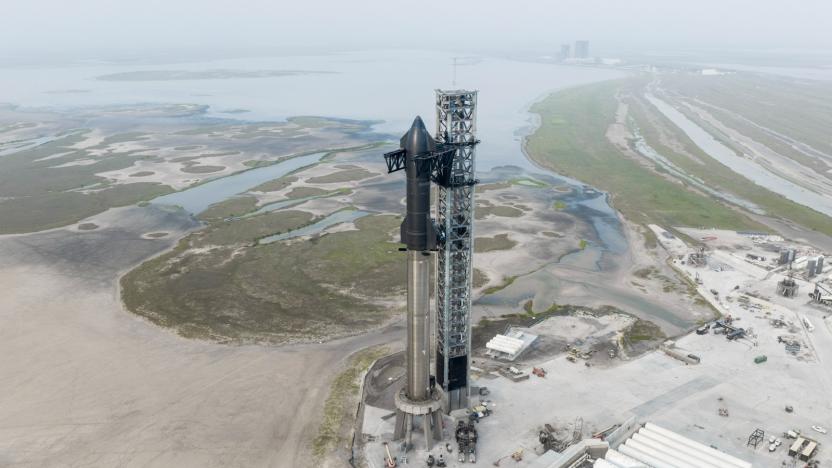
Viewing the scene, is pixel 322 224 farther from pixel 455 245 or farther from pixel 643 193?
pixel 643 193

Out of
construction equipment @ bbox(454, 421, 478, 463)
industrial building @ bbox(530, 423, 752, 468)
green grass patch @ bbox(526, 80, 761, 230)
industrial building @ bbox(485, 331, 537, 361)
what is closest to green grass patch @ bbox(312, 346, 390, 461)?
construction equipment @ bbox(454, 421, 478, 463)

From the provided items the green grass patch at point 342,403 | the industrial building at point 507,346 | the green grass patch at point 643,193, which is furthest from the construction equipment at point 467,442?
the green grass patch at point 643,193

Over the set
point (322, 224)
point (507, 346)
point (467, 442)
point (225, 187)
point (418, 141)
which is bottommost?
point (467, 442)

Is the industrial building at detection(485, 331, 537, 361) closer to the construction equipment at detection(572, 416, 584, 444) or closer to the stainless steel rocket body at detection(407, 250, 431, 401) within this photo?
the construction equipment at detection(572, 416, 584, 444)

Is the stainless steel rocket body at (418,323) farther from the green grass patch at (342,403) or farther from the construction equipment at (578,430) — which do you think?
the construction equipment at (578,430)

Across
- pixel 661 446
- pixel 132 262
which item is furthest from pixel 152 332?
pixel 661 446

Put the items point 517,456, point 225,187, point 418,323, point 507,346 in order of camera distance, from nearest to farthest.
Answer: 1. point 517,456
2. point 418,323
3. point 507,346
4. point 225,187

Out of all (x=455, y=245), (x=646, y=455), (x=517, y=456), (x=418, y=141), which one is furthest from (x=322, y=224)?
(x=646, y=455)
